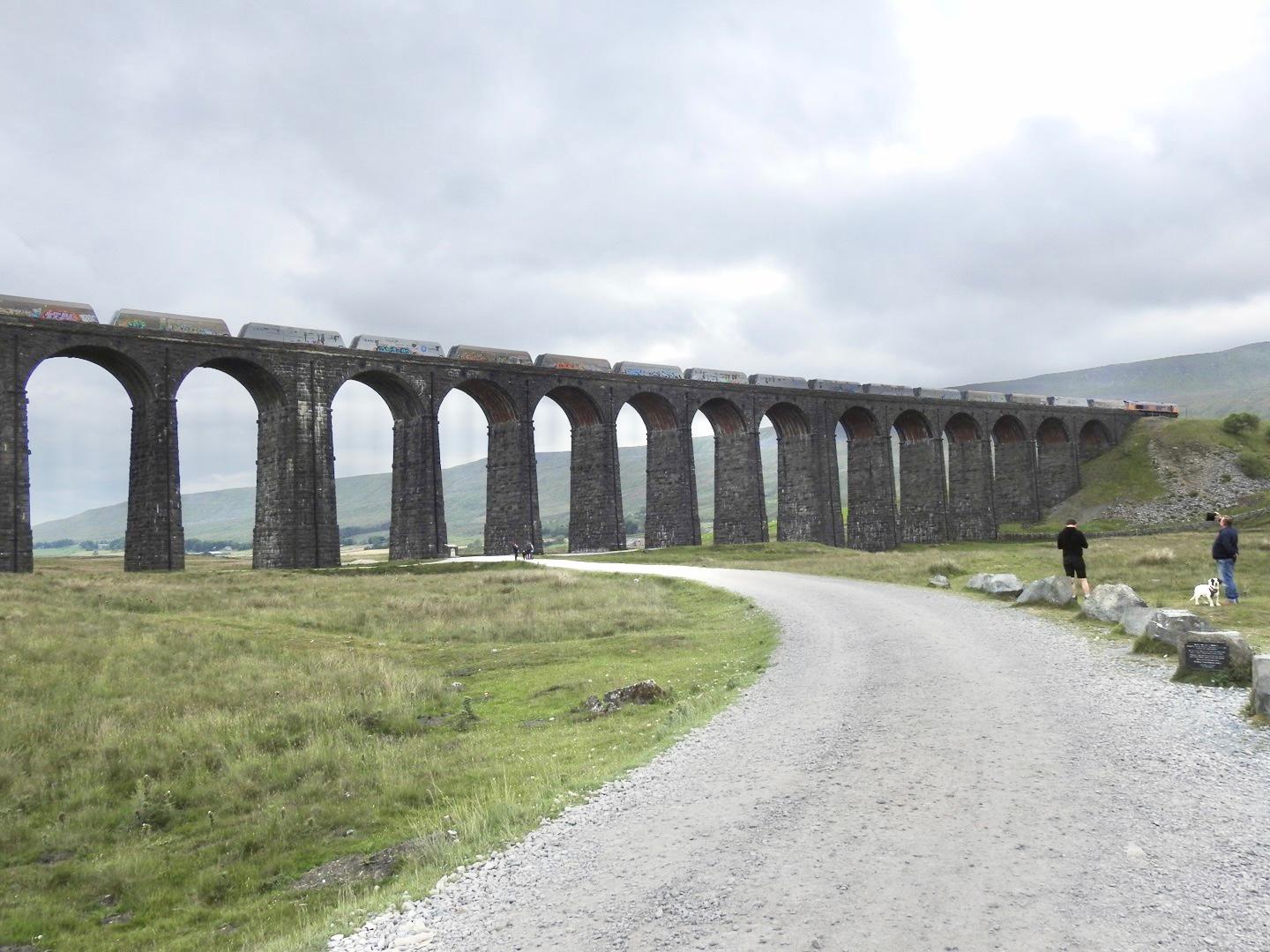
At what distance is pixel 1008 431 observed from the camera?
312ft

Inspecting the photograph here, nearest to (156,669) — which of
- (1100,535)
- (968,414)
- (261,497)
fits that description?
(261,497)

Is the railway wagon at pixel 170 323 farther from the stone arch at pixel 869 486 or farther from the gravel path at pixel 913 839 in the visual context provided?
the stone arch at pixel 869 486

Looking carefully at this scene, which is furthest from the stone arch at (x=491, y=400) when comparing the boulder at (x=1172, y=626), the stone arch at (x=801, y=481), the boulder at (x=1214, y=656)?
the boulder at (x=1214, y=656)

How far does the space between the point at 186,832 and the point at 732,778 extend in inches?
317

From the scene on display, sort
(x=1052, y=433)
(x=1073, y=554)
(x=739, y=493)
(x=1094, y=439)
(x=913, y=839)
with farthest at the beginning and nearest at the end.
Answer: (x=1094, y=439)
(x=1052, y=433)
(x=739, y=493)
(x=1073, y=554)
(x=913, y=839)

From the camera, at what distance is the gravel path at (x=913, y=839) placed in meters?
5.71

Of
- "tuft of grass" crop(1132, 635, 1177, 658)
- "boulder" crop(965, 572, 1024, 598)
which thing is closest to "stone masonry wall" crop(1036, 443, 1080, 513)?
"boulder" crop(965, 572, 1024, 598)

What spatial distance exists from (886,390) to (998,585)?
59.2 meters

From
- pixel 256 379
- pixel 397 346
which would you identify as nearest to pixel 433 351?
pixel 397 346

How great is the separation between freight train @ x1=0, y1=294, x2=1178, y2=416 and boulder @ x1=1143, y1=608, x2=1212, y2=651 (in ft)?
152

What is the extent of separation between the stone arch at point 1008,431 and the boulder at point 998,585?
2792 inches

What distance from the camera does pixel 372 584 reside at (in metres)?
37.8

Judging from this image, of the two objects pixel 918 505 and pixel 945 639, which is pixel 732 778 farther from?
pixel 918 505

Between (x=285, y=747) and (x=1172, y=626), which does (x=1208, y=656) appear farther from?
(x=285, y=747)
